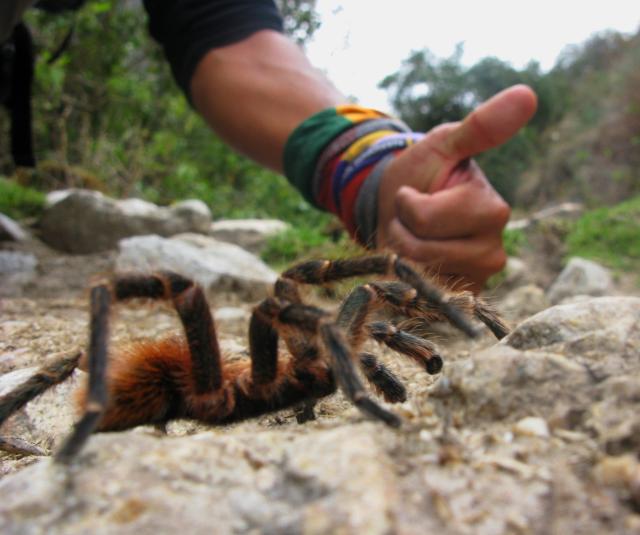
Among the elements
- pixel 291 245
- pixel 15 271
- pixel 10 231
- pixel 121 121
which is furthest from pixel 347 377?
pixel 121 121

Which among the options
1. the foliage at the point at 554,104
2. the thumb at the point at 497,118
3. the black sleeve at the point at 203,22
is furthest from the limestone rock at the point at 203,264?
the foliage at the point at 554,104

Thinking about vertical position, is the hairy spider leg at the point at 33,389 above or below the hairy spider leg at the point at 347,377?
below

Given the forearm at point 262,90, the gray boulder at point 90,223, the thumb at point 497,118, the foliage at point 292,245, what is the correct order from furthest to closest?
the foliage at point 292,245 < the gray boulder at point 90,223 < the forearm at point 262,90 < the thumb at point 497,118

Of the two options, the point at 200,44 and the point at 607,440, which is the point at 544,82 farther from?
the point at 607,440

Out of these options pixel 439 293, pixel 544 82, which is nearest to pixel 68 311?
pixel 439 293

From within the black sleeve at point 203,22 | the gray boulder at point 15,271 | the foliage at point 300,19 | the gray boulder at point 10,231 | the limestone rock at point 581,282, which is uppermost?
the foliage at point 300,19

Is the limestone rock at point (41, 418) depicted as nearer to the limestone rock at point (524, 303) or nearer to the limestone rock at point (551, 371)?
the limestone rock at point (551, 371)
